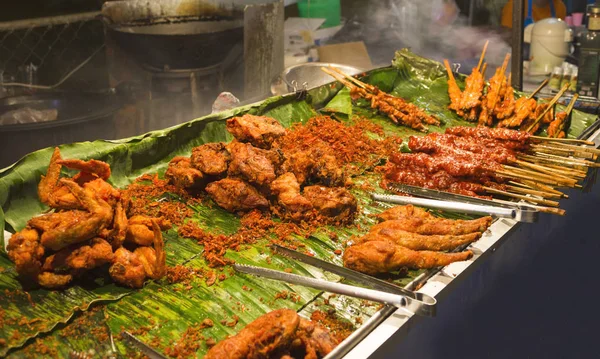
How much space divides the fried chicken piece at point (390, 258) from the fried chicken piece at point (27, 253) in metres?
1.51

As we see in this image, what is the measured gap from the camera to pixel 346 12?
1126cm

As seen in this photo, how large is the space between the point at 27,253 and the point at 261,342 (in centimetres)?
120

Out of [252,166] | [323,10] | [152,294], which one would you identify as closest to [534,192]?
[252,166]

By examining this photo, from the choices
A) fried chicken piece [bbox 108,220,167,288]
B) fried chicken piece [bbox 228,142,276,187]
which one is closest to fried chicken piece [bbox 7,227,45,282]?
fried chicken piece [bbox 108,220,167,288]

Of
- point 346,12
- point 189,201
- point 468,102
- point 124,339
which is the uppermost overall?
point 346,12

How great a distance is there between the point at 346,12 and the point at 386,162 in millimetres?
7658

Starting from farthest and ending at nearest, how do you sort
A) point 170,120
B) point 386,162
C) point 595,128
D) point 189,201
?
point 170,120, point 595,128, point 386,162, point 189,201

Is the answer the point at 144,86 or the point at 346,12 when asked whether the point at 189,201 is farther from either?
the point at 346,12

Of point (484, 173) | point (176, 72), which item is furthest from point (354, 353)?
point (176, 72)

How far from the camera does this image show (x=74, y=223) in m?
2.59

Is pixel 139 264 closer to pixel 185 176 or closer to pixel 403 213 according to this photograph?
pixel 185 176

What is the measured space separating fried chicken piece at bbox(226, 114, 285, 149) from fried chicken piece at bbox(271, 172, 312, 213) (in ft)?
1.27

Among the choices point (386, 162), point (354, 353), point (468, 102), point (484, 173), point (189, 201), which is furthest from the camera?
point (468, 102)

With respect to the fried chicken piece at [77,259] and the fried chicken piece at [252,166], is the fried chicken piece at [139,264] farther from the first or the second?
the fried chicken piece at [252,166]
